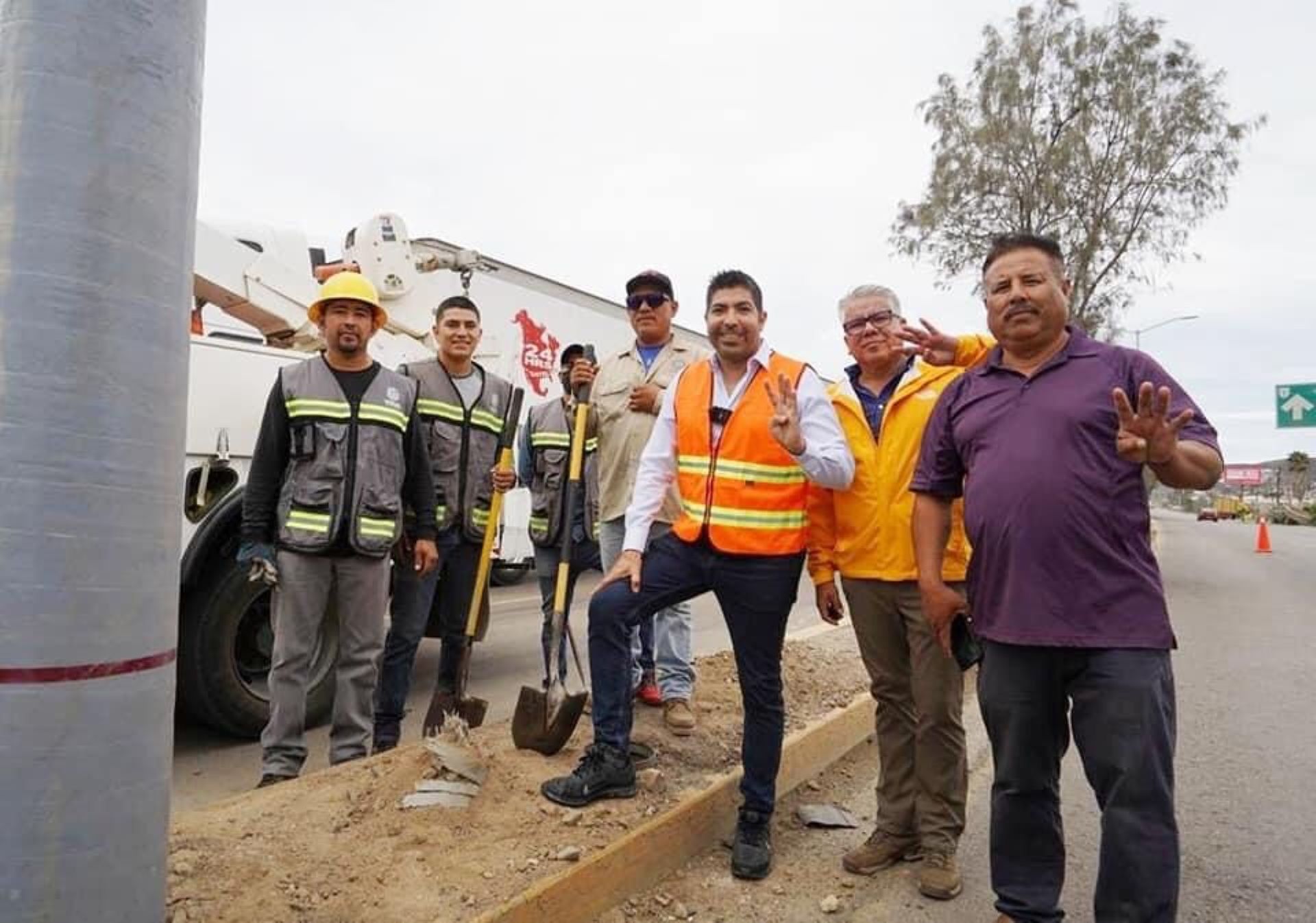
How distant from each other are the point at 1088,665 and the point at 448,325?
3166 millimetres

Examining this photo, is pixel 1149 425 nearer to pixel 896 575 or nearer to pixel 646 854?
pixel 896 575

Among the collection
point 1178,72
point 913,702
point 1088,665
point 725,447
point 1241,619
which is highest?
point 1178,72

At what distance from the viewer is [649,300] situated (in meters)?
4.21

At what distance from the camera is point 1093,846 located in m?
3.69

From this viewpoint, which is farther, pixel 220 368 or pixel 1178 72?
pixel 1178 72

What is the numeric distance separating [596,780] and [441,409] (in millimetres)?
1908

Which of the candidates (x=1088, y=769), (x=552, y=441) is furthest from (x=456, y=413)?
(x=1088, y=769)

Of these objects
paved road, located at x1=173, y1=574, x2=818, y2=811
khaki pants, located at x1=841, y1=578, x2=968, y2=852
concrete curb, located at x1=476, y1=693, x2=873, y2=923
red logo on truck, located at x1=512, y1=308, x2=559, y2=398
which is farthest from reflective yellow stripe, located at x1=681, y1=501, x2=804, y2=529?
red logo on truck, located at x1=512, y1=308, x2=559, y2=398

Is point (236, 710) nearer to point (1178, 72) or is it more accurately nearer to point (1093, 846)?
point (1093, 846)

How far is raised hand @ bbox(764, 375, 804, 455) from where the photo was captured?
3.01 meters

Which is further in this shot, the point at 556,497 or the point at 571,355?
the point at 571,355

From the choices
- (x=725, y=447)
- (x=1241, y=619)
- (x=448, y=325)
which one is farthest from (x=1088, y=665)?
(x=1241, y=619)

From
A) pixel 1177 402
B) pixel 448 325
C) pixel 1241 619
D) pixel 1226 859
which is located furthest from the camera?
pixel 1241 619

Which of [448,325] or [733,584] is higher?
[448,325]
